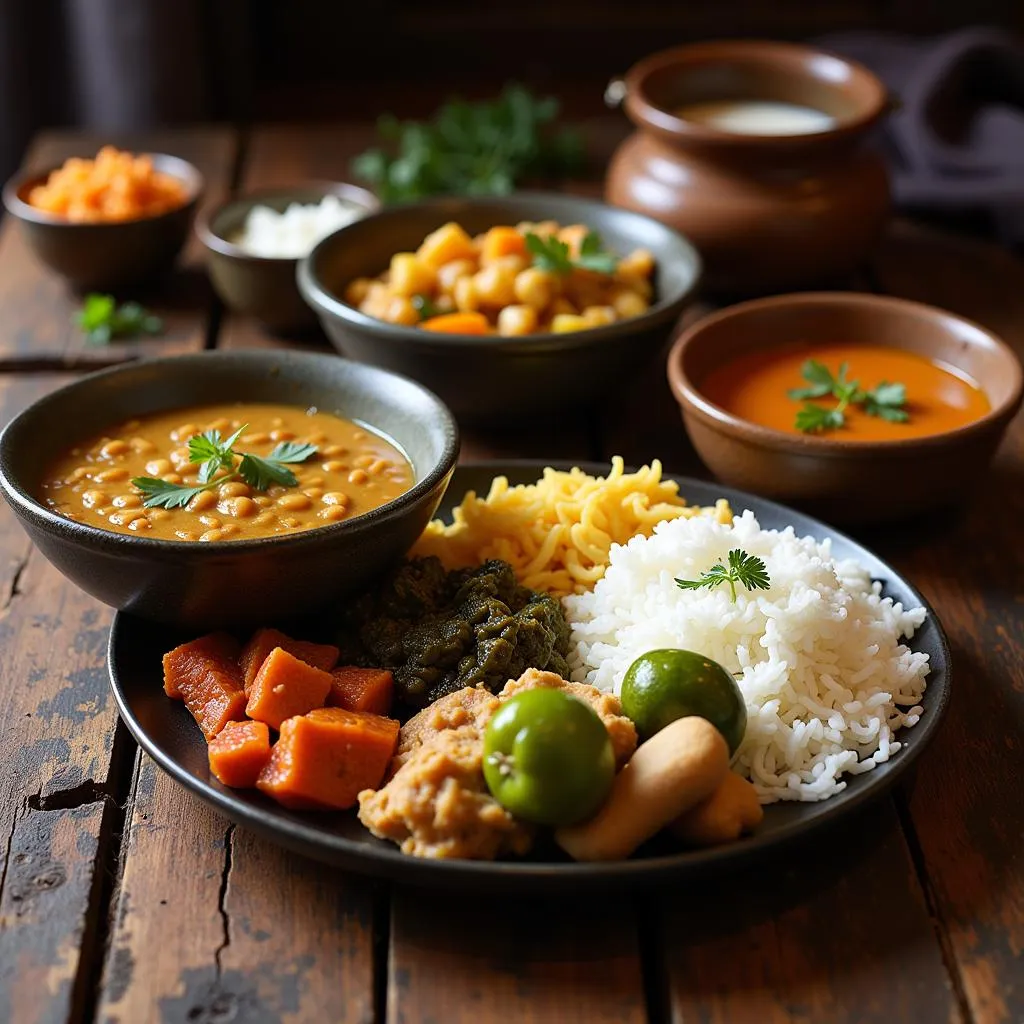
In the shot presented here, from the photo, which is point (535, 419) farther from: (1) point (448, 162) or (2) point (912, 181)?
(2) point (912, 181)

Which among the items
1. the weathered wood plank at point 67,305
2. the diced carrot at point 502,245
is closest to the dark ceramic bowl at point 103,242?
the weathered wood plank at point 67,305

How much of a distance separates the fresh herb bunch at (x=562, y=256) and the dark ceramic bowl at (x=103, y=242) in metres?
1.07

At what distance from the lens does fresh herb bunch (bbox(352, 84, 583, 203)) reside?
13.5ft

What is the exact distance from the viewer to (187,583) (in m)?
2.14

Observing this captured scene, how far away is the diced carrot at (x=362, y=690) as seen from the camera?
2123 mm

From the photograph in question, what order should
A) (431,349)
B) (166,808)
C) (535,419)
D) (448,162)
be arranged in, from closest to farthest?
(166,808), (431,349), (535,419), (448,162)

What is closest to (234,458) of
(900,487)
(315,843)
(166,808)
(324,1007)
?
(166,808)

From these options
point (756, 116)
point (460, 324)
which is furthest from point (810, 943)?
point (756, 116)

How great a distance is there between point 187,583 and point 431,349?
99 cm

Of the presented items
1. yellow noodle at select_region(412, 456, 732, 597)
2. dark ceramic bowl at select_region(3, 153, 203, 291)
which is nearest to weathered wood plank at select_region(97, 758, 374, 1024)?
yellow noodle at select_region(412, 456, 732, 597)

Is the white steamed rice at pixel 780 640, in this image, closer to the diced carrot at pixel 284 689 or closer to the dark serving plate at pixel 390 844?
the dark serving plate at pixel 390 844

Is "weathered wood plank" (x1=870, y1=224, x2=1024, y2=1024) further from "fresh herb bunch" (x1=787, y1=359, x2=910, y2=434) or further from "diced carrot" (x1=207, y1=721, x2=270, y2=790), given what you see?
"diced carrot" (x1=207, y1=721, x2=270, y2=790)

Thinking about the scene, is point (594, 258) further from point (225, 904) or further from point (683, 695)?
point (225, 904)

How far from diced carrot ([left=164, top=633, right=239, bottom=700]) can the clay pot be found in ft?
6.27
